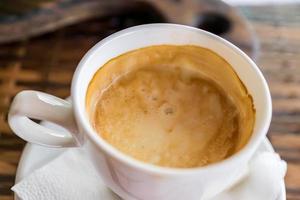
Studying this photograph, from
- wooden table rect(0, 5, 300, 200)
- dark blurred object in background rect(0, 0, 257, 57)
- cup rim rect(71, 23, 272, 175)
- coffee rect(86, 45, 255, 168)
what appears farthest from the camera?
dark blurred object in background rect(0, 0, 257, 57)

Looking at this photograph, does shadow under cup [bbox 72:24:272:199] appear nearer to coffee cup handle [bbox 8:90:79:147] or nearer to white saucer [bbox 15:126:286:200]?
coffee cup handle [bbox 8:90:79:147]

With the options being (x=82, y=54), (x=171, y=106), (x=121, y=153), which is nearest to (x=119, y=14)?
(x=82, y=54)

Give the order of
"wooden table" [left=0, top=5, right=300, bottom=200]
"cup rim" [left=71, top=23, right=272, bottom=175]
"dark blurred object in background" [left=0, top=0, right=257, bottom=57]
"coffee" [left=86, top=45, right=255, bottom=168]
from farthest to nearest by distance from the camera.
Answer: "dark blurred object in background" [left=0, top=0, right=257, bottom=57] → "wooden table" [left=0, top=5, right=300, bottom=200] → "coffee" [left=86, top=45, right=255, bottom=168] → "cup rim" [left=71, top=23, right=272, bottom=175]

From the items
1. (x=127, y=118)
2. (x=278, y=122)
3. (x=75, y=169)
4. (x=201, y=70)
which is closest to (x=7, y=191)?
(x=75, y=169)

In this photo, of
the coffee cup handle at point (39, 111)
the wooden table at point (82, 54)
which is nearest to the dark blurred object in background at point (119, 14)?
the wooden table at point (82, 54)

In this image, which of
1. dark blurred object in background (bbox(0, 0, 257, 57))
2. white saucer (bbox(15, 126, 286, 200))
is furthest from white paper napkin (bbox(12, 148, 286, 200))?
dark blurred object in background (bbox(0, 0, 257, 57))

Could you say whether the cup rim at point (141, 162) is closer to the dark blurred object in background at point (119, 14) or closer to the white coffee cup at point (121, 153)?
the white coffee cup at point (121, 153)
